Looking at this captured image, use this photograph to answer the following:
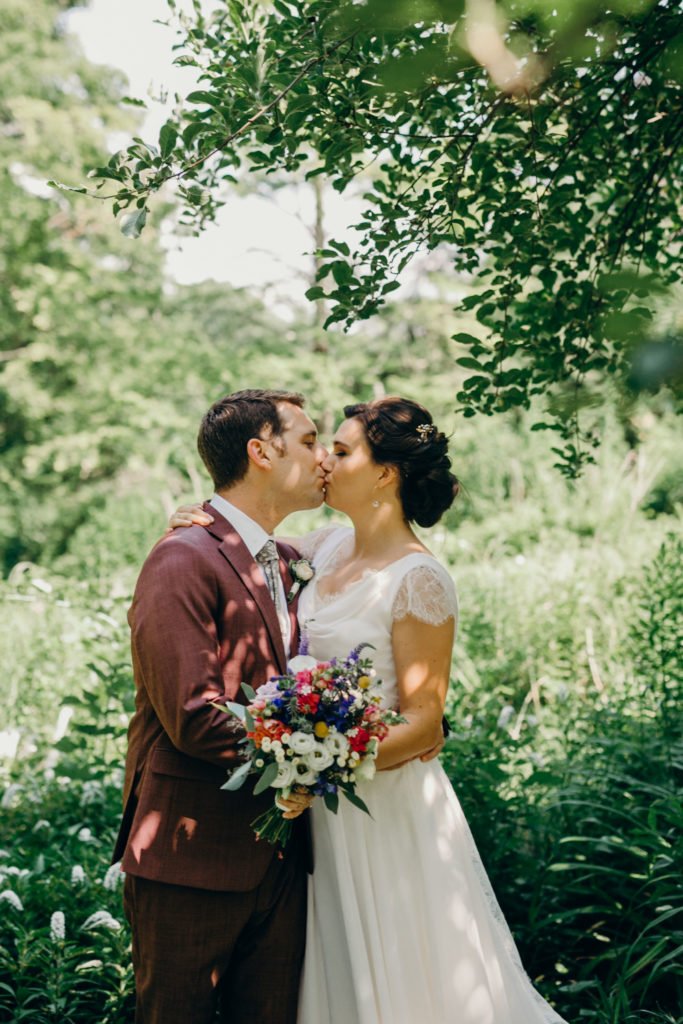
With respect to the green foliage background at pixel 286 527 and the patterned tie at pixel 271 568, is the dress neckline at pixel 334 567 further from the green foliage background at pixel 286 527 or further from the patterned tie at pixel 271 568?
the green foliage background at pixel 286 527

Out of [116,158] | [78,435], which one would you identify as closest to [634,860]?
[116,158]

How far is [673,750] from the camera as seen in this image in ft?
13.3

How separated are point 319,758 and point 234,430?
44.9 inches

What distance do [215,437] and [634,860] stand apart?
2.52m

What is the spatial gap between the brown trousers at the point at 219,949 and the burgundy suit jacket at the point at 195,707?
0.09 meters

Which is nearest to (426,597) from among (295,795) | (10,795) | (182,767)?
(295,795)

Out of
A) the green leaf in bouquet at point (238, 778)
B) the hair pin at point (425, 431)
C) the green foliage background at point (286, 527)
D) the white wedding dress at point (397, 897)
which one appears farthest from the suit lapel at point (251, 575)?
the green foliage background at point (286, 527)

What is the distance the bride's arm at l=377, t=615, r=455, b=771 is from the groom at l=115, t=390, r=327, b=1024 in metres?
0.37

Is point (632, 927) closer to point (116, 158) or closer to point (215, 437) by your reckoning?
point (215, 437)

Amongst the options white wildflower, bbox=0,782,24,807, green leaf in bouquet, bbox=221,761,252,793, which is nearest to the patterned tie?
green leaf in bouquet, bbox=221,761,252,793

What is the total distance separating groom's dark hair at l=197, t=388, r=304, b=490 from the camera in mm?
2959

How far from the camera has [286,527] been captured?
34.6ft

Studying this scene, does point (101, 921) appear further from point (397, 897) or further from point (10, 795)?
point (10, 795)

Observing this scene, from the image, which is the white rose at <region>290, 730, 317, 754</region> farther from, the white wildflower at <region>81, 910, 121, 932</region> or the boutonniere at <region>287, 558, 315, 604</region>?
the white wildflower at <region>81, 910, 121, 932</region>
